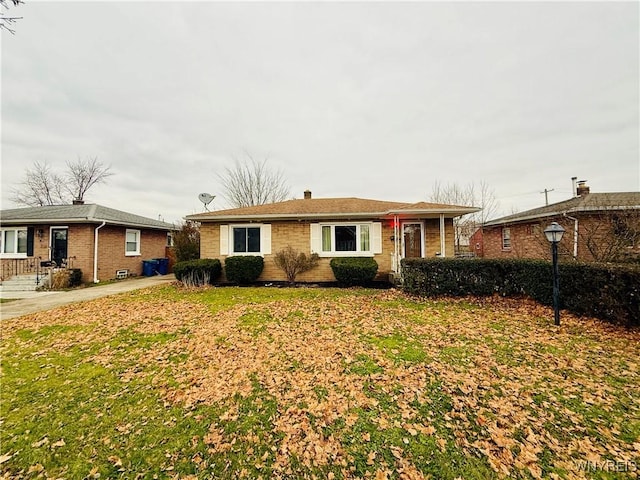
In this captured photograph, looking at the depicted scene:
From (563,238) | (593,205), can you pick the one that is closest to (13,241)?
(563,238)

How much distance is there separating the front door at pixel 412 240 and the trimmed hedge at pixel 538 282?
9.98 ft

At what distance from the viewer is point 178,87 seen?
A: 1318 centimetres

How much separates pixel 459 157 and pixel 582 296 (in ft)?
58.9

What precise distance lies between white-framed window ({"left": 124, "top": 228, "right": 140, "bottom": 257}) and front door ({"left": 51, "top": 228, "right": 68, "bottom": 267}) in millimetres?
2584

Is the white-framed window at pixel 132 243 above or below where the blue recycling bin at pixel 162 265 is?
above

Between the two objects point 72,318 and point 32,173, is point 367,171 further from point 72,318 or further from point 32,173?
point 32,173

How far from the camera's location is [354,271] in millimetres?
10984

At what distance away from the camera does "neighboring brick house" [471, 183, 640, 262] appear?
8727 millimetres

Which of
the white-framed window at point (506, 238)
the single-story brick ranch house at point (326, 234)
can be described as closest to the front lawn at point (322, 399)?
the single-story brick ranch house at point (326, 234)

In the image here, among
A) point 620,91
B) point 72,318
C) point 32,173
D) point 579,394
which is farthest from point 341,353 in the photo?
point 32,173

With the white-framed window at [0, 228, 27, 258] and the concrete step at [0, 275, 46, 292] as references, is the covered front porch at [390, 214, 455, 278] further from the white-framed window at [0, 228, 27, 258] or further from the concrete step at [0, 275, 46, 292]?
the white-framed window at [0, 228, 27, 258]

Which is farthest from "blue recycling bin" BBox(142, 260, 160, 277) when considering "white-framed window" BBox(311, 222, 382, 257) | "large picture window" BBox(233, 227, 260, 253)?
"white-framed window" BBox(311, 222, 382, 257)

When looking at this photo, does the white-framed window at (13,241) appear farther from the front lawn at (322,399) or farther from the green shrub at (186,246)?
the front lawn at (322,399)

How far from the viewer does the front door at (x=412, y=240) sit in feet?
39.0
